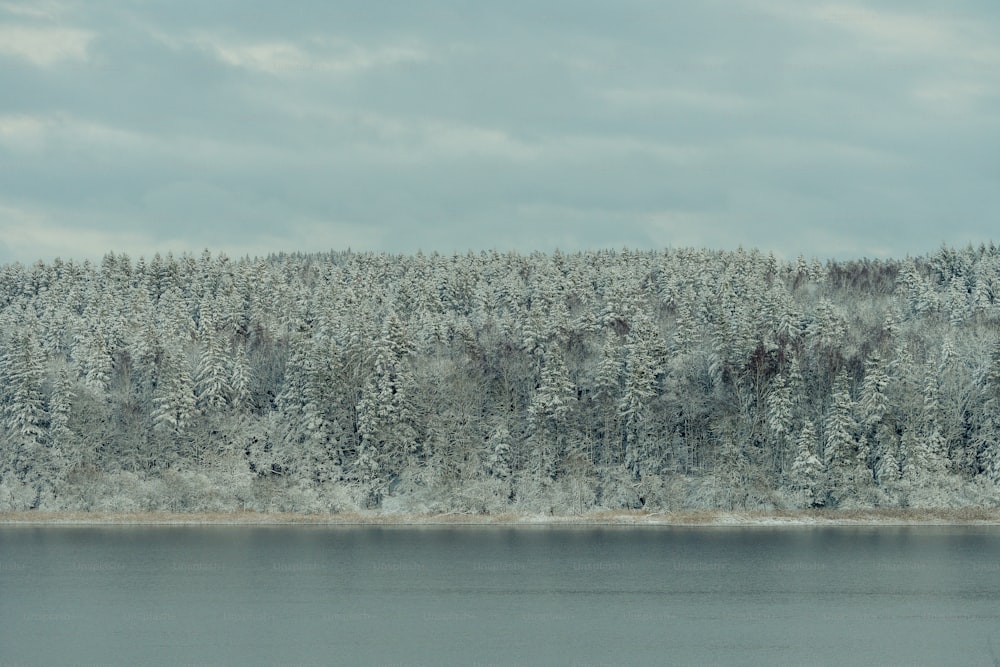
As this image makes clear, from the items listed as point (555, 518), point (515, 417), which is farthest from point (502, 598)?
point (515, 417)

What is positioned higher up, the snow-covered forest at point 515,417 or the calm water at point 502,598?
the snow-covered forest at point 515,417

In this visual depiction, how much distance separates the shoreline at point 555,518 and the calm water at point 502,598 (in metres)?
8.05

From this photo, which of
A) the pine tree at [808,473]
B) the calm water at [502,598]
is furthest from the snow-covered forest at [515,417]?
the calm water at [502,598]

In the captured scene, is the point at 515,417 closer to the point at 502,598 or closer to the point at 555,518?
the point at 555,518

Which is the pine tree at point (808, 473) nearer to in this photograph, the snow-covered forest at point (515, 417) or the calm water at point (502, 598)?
the snow-covered forest at point (515, 417)

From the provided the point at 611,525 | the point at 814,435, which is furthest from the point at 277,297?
the point at 814,435

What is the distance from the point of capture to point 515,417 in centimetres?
11600

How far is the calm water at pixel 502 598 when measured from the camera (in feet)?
166

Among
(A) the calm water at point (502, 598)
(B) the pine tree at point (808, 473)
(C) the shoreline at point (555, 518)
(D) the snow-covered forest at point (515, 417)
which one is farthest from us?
(D) the snow-covered forest at point (515, 417)

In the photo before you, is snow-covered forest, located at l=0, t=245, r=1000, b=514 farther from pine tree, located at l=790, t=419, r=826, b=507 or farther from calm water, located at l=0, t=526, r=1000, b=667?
calm water, located at l=0, t=526, r=1000, b=667

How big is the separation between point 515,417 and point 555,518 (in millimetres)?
13705

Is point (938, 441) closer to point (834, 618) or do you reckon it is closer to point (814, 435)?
point (814, 435)

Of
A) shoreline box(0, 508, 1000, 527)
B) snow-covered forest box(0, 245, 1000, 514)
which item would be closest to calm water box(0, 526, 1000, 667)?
shoreline box(0, 508, 1000, 527)

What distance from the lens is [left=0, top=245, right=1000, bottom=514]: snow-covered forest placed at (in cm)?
10738
